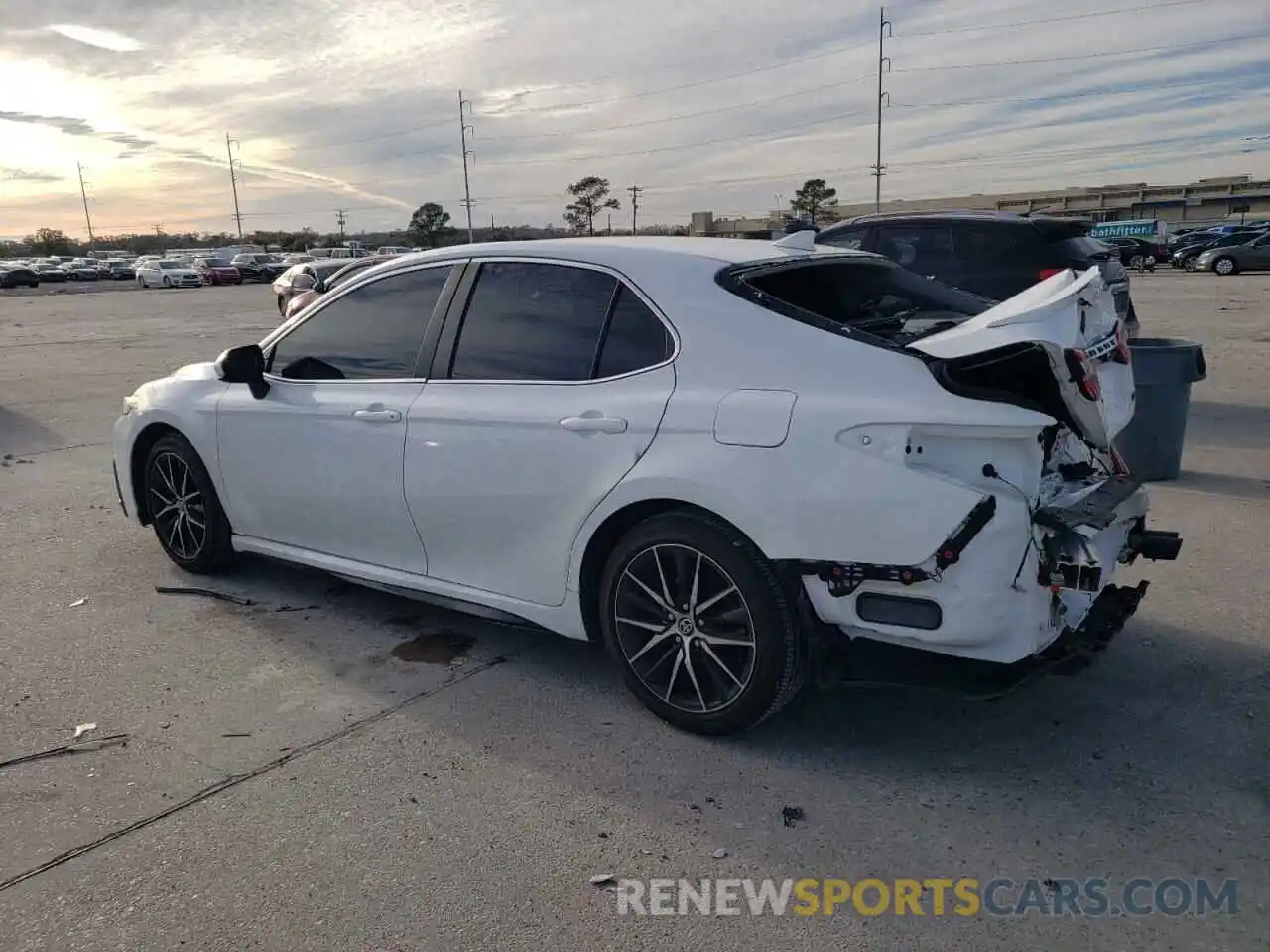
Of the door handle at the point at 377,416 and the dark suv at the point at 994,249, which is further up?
the dark suv at the point at 994,249

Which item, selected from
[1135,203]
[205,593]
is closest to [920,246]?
[205,593]

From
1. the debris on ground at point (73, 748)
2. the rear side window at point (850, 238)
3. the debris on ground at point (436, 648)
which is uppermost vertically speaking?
the rear side window at point (850, 238)

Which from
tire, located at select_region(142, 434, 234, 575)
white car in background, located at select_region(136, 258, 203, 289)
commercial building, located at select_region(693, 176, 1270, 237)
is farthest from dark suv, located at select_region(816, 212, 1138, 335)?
commercial building, located at select_region(693, 176, 1270, 237)

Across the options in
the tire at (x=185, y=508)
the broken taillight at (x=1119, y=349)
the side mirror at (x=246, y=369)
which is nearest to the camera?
the broken taillight at (x=1119, y=349)

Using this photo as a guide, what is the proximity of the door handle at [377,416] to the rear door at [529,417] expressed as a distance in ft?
0.34

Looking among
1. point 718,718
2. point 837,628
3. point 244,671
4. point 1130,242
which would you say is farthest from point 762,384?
point 1130,242

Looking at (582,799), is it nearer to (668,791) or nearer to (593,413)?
(668,791)

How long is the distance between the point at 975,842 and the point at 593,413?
1.85 metres

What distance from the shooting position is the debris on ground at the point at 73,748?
359 centimetres

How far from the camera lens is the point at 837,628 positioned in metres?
3.33

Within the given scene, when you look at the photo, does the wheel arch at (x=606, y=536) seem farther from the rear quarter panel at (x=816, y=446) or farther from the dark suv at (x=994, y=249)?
the dark suv at (x=994, y=249)

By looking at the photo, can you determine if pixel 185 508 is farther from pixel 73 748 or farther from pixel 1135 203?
pixel 1135 203

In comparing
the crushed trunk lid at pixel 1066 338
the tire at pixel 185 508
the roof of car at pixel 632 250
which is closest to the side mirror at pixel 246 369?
the tire at pixel 185 508

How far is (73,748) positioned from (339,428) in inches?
62.8
